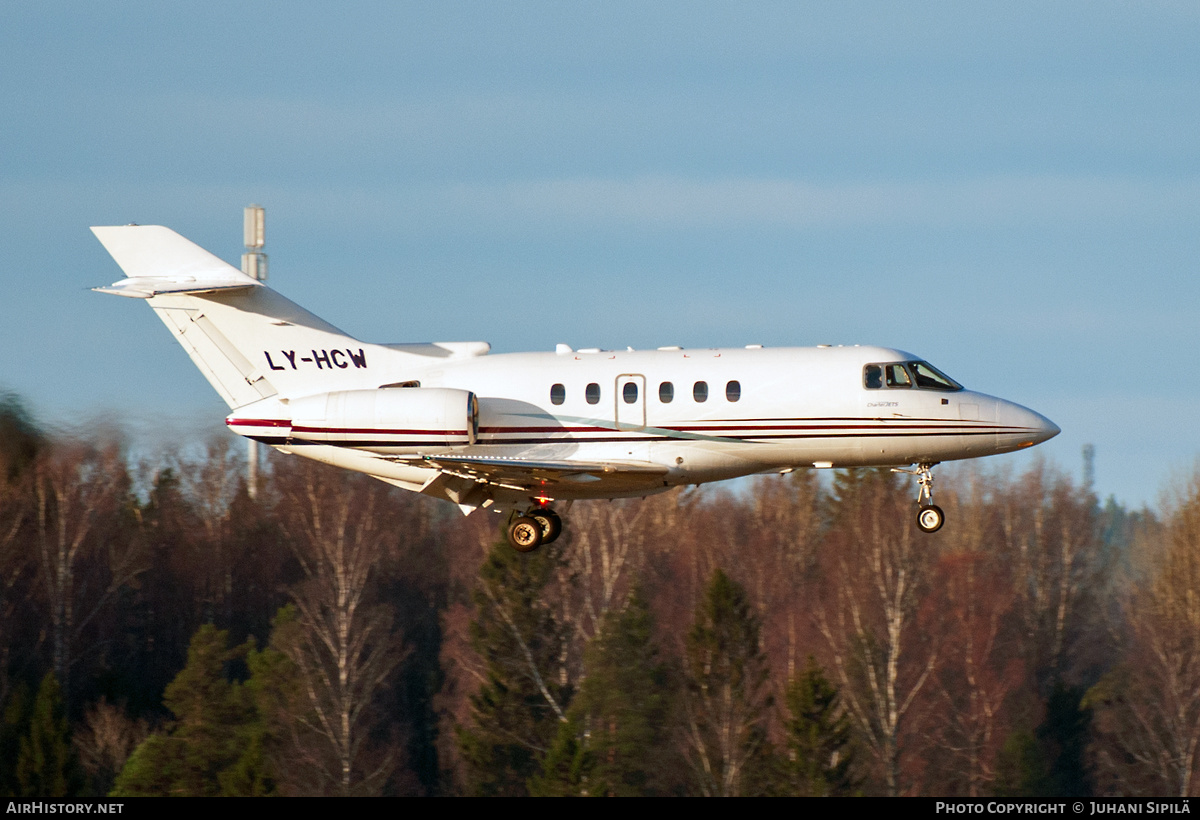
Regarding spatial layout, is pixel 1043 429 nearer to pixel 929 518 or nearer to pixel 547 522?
pixel 929 518

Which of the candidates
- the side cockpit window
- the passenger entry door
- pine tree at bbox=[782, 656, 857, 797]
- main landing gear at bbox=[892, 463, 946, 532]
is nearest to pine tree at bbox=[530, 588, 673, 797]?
pine tree at bbox=[782, 656, 857, 797]

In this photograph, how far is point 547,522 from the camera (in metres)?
30.6

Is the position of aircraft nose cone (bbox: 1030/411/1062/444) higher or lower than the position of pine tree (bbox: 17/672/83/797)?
higher

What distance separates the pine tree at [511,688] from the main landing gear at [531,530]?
33.8m

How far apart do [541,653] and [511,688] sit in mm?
1940

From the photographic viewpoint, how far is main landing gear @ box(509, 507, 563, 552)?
3047 centimetres

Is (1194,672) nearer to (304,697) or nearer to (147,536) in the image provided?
(304,697)

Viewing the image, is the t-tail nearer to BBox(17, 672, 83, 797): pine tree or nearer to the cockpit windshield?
the cockpit windshield

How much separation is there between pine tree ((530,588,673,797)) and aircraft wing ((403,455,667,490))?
30.2 m

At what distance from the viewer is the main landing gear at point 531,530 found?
100.0 ft

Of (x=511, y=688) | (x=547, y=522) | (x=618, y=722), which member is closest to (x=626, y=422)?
(x=547, y=522)

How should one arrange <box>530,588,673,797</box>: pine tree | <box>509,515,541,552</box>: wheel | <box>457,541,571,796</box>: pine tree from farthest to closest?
<box>457,541,571,796</box>: pine tree → <box>530,588,673,797</box>: pine tree → <box>509,515,541,552</box>: wheel

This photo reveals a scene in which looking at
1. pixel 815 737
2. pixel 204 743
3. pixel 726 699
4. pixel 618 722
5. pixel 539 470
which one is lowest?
pixel 204 743
